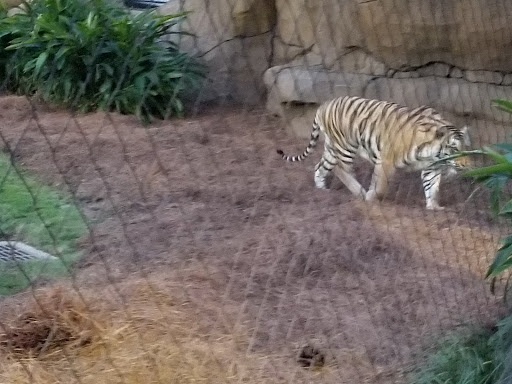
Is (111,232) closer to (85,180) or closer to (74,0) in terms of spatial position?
(85,180)

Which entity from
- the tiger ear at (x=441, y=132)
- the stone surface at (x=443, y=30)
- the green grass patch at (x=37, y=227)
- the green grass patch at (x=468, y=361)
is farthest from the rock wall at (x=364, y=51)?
the green grass patch at (x=468, y=361)

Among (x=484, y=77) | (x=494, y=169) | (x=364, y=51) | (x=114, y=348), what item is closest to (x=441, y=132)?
(x=484, y=77)

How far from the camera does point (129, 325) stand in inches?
107

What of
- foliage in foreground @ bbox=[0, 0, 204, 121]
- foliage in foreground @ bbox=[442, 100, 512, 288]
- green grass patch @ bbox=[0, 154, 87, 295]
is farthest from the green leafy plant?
foliage in foreground @ bbox=[0, 0, 204, 121]

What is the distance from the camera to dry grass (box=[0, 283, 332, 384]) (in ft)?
8.09

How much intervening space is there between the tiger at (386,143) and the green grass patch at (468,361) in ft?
6.50

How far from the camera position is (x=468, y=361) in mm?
2734

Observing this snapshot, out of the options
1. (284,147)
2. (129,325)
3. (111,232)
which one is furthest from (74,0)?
(129,325)

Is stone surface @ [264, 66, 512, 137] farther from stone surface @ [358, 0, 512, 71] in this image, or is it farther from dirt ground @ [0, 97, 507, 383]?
dirt ground @ [0, 97, 507, 383]

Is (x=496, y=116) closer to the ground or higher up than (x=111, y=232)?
closer to the ground

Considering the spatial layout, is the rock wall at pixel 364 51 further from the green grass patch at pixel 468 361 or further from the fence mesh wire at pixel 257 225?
the green grass patch at pixel 468 361

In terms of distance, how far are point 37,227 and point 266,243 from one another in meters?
1.22

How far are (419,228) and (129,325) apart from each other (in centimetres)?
216

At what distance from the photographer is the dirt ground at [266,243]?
115 inches
